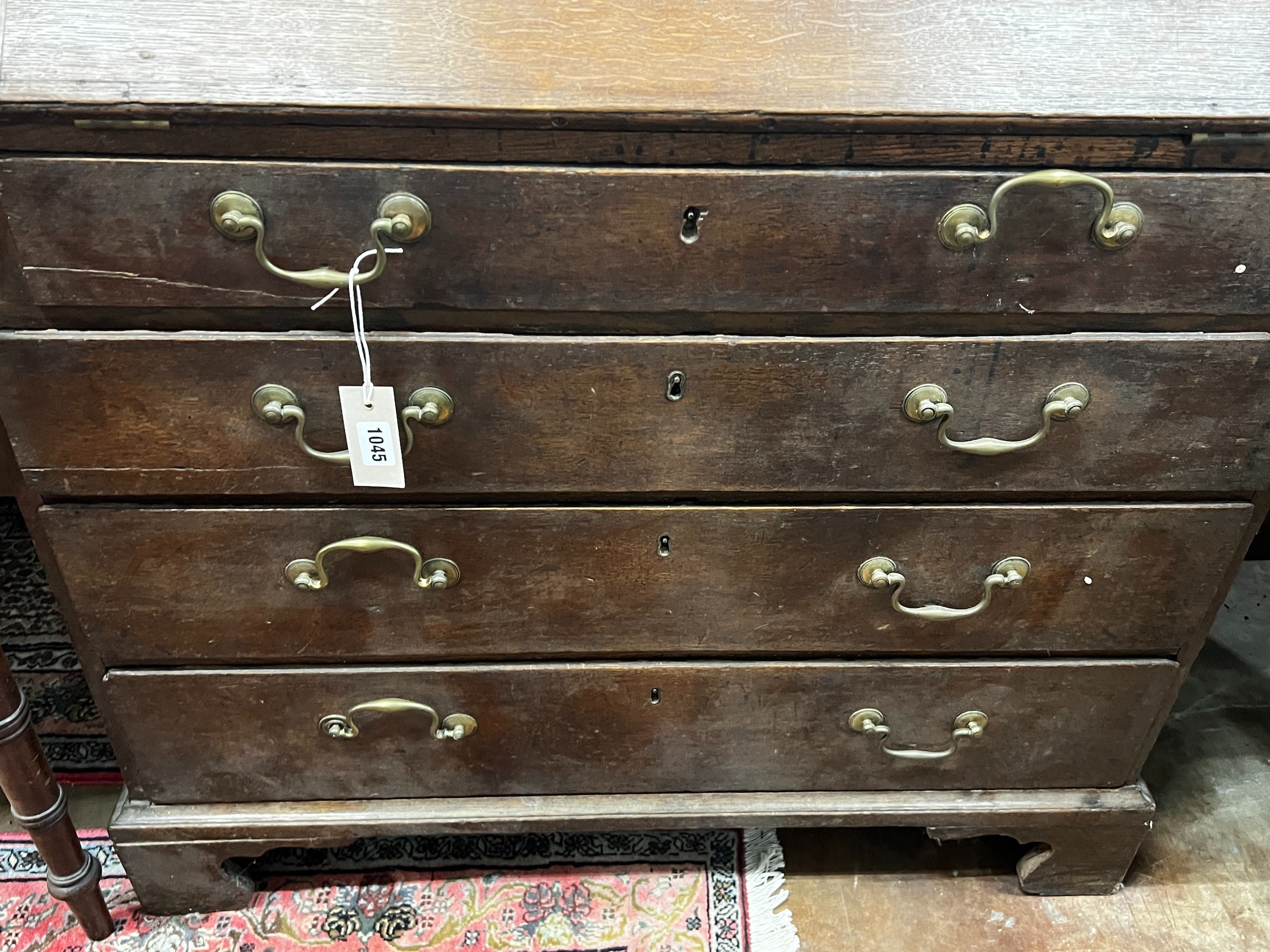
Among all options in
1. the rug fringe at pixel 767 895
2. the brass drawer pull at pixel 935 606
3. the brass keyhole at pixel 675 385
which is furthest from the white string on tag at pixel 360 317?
the rug fringe at pixel 767 895

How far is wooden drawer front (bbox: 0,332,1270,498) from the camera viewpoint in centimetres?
72

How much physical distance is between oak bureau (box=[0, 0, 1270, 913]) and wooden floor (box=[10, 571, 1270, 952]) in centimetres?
22

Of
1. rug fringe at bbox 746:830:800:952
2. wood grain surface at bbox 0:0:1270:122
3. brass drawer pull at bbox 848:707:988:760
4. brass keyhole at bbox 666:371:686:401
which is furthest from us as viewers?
rug fringe at bbox 746:830:800:952

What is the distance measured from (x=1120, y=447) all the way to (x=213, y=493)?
2.53 ft

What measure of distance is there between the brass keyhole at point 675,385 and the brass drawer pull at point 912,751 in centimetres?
42

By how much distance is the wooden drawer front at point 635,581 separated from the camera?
82 centimetres

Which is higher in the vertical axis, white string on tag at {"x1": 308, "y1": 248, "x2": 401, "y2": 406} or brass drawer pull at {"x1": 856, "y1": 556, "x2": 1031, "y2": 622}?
white string on tag at {"x1": 308, "y1": 248, "x2": 401, "y2": 406}

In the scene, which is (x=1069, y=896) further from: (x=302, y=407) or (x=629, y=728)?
(x=302, y=407)

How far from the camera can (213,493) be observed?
2.58 feet

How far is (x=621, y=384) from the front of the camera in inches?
29.4

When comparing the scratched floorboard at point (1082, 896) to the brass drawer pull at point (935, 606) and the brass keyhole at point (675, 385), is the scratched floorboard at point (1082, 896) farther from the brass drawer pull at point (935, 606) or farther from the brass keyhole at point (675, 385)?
the brass keyhole at point (675, 385)

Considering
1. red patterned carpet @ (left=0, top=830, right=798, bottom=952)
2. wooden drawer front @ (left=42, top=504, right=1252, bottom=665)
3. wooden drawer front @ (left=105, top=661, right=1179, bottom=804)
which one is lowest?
red patterned carpet @ (left=0, top=830, right=798, bottom=952)

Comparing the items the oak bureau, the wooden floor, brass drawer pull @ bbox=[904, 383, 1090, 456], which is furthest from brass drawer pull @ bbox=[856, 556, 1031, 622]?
the wooden floor

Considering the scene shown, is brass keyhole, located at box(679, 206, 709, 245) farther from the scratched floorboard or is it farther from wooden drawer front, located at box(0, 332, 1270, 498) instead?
the scratched floorboard
